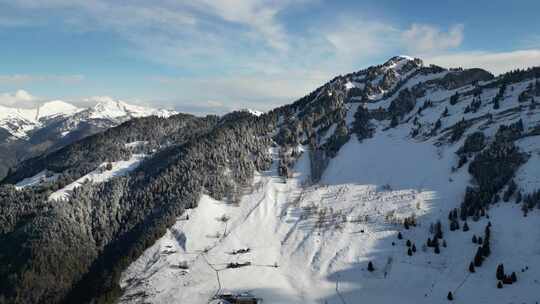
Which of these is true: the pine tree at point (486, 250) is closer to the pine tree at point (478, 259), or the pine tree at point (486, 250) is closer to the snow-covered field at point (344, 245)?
the pine tree at point (478, 259)

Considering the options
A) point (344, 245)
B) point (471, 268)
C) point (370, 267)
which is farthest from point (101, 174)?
point (471, 268)

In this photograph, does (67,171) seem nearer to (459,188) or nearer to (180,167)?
(180,167)

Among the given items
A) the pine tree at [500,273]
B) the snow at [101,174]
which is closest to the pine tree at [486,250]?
the pine tree at [500,273]

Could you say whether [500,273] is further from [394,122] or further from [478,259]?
[394,122]

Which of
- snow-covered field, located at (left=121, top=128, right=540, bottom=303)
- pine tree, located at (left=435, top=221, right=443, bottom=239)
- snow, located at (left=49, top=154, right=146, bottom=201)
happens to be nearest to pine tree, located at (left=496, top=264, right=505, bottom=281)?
snow-covered field, located at (left=121, top=128, right=540, bottom=303)

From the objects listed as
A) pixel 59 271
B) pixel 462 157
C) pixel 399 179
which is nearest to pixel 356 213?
pixel 399 179

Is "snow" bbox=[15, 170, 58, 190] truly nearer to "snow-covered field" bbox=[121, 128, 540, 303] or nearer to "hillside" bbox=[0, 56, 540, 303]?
"hillside" bbox=[0, 56, 540, 303]
